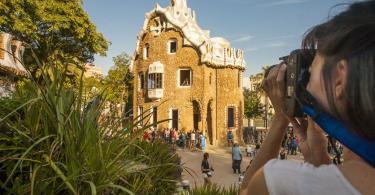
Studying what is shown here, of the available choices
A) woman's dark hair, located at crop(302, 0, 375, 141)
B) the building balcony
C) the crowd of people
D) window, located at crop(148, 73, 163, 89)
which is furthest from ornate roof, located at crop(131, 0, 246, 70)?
woman's dark hair, located at crop(302, 0, 375, 141)

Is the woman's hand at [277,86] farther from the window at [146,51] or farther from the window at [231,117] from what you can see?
the window at [146,51]

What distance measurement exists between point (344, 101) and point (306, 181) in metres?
0.23

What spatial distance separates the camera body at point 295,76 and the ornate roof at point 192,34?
2393cm

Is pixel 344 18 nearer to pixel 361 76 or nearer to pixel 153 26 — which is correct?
pixel 361 76

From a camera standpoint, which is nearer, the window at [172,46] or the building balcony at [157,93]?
the building balcony at [157,93]

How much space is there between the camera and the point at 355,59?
3.03ft

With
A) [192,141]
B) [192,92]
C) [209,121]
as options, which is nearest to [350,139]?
[192,141]

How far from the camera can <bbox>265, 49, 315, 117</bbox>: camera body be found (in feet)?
4.00

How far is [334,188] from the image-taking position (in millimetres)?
932

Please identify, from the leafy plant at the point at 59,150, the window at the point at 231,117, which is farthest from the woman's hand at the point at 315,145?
the window at the point at 231,117

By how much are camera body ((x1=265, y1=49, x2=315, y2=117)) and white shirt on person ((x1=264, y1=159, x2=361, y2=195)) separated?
0.32 m

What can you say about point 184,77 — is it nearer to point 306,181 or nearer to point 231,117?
point 231,117

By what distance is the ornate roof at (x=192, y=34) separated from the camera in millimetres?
25656

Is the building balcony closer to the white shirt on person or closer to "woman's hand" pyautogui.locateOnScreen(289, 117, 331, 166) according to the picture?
"woman's hand" pyautogui.locateOnScreen(289, 117, 331, 166)
